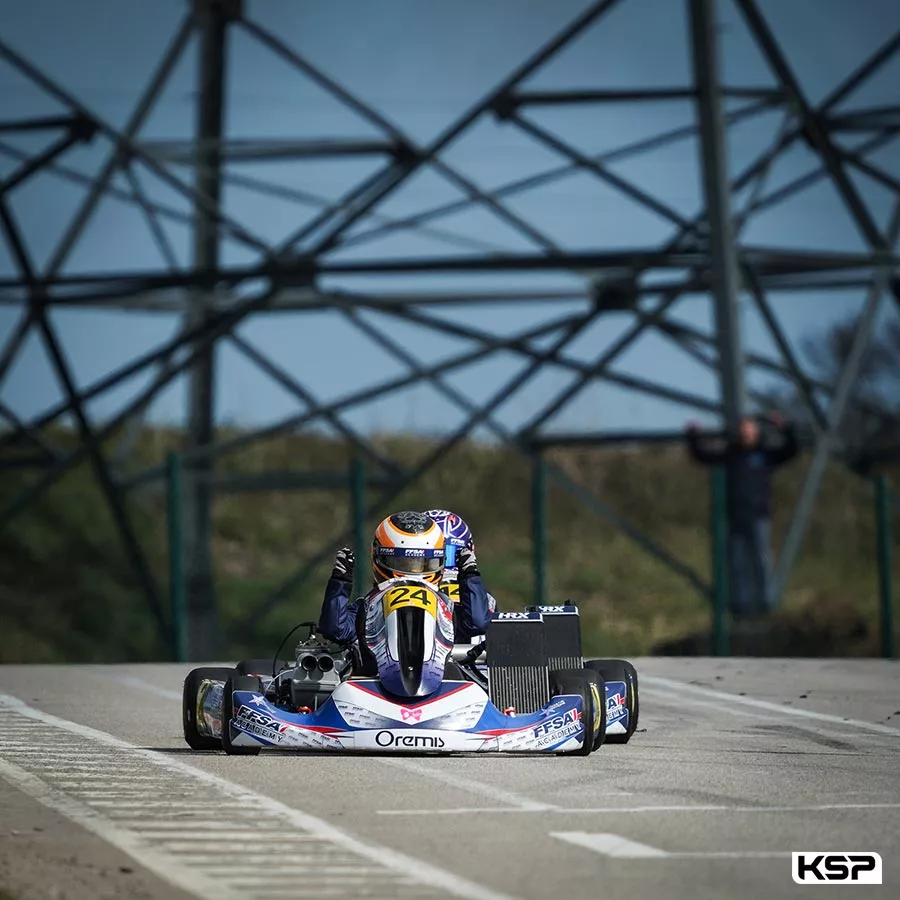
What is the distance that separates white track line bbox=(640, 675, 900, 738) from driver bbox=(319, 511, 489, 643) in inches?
107

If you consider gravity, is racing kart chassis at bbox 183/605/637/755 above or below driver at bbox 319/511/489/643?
below

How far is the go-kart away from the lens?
13.1m

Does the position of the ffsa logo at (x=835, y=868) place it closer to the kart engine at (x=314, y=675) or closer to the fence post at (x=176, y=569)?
the kart engine at (x=314, y=675)

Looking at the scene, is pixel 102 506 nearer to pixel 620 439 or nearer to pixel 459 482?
pixel 459 482

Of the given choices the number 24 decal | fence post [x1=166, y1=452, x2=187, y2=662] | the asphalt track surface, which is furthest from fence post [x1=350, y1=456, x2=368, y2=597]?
the number 24 decal

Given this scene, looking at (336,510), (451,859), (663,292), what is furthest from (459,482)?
(451,859)

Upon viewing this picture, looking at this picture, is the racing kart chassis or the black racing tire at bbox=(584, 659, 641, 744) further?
the black racing tire at bbox=(584, 659, 641, 744)

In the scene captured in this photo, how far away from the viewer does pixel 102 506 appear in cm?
4084

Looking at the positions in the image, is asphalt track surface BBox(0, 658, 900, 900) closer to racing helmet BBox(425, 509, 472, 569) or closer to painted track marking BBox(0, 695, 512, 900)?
painted track marking BBox(0, 695, 512, 900)

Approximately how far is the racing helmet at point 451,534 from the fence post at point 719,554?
9722mm

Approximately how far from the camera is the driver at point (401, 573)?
542 inches

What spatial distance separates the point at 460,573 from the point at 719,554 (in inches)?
401

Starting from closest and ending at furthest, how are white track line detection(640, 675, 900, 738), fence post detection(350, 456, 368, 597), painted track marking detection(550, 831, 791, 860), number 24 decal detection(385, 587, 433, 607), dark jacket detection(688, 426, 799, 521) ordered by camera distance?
painted track marking detection(550, 831, 791, 860)
number 24 decal detection(385, 587, 433, 607)
white track line detection(640, 675, 900, 738)
fence post detection(350, 456, 368, 597)
dark jacket detection(688, 426, 799, 521)

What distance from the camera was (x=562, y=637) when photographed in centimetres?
1420
